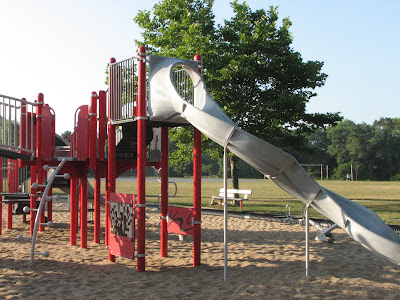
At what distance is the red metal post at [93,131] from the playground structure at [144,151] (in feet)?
0.07

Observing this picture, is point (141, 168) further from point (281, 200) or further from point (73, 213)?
point (281, 200)

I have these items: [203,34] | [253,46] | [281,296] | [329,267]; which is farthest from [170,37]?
[281,296]

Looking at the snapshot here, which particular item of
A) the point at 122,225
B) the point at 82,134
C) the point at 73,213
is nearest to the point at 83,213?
the point at 73,213

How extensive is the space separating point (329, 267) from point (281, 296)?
2300 mm

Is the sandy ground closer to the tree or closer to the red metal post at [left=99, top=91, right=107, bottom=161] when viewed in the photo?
the red metal post at [left=99, top=91, right=107, bottom=161]

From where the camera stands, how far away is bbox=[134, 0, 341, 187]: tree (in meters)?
21.6

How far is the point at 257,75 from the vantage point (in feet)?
72.1

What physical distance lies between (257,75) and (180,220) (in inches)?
559

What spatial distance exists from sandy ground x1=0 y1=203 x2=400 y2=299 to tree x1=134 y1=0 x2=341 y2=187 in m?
10.7

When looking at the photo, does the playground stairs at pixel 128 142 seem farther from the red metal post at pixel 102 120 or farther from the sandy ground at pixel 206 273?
the sandy ground at pixel 206 273

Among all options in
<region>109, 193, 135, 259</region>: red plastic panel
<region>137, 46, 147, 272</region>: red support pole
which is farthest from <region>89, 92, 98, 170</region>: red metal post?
<region>137, 46, 147, 272</region>: red support pole

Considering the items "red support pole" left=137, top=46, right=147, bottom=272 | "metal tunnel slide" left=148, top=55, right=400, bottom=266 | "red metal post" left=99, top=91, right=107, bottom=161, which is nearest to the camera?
"metal tunnel slide" left=148, top=55, right=400, bottom=266

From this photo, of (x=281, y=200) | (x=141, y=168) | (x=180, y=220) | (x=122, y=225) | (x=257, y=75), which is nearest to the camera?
(x=141, y=168)

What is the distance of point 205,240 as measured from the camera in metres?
11.5
